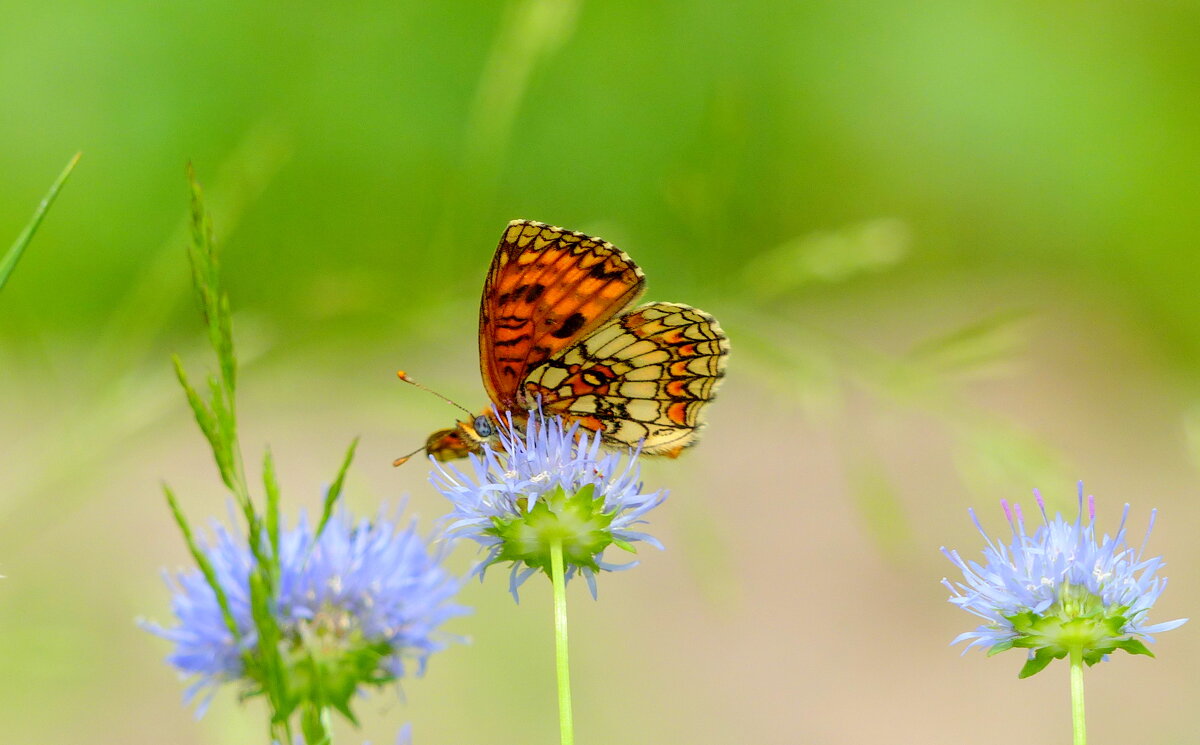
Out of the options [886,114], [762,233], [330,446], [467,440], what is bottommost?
[467,440]

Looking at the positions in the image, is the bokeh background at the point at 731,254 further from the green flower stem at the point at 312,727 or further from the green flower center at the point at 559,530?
the green flower stem at the point at 312,727

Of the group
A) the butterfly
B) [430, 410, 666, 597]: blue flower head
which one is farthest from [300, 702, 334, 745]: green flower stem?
the butterfly

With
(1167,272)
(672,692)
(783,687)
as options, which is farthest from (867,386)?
(1167,272)

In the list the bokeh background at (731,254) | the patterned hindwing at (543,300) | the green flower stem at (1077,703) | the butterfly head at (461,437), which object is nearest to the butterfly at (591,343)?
the patterned hindwing at (543,300)

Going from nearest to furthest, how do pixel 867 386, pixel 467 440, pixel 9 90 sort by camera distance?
1. pixel 467 440
2. pixel 867 386
3. pixel 9 90

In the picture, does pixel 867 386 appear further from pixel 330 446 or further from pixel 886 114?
pixel 886 114

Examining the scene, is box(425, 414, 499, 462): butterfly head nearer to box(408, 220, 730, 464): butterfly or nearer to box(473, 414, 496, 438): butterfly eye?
box(473, 414, 496, 438): butterfly eye

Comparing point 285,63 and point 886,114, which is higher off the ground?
point 886,114
